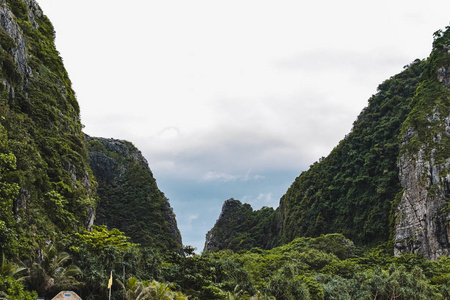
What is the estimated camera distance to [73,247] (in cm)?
2620

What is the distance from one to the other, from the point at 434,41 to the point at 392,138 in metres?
19.5

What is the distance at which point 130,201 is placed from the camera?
82.9 meters

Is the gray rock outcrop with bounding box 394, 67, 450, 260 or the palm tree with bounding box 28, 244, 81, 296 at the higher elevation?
the gray rock outcrop with bounding box 394, 67, 450, 260

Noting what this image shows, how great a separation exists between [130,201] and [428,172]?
52852 millimetres

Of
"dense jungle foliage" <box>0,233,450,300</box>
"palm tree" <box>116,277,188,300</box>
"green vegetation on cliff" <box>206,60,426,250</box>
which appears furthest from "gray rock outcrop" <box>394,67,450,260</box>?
"palm tree" <box>116,277,188,300</box>

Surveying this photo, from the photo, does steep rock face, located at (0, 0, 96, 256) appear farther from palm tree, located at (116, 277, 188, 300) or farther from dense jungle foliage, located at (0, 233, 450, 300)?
palm tree, located at (116, 277, 188, 300)

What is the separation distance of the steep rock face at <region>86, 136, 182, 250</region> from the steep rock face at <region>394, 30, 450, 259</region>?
40.1m

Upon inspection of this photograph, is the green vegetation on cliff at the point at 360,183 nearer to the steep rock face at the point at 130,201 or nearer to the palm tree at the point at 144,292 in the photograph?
the steep rock face at the point at 130,201

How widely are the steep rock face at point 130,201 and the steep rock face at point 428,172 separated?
40108 mm

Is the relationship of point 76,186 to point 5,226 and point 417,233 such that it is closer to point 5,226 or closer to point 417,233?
point 5,226

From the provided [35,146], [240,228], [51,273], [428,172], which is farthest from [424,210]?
[240,228]

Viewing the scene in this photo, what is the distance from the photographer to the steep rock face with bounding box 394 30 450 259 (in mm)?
55969

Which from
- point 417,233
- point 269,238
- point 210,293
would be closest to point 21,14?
point 210,293

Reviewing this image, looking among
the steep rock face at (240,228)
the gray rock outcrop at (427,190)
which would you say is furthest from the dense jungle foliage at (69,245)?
the steep rock face at (240,228)
